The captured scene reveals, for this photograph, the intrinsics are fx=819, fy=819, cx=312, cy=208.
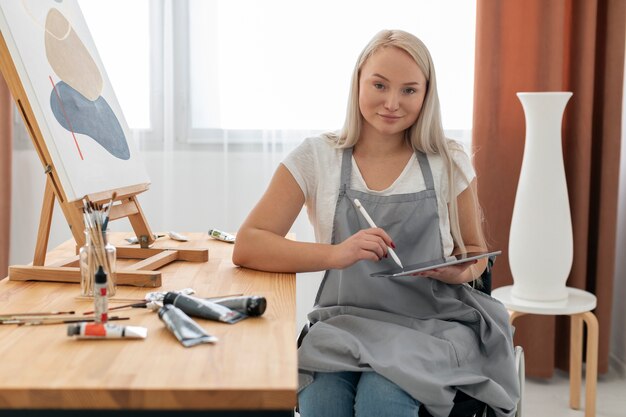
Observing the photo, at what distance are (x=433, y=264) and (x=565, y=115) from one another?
1597 mm

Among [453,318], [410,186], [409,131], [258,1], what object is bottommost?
[453,318]

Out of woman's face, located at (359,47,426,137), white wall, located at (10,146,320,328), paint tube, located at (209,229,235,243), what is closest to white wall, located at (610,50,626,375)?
white wall, located at (10,146,320,328)

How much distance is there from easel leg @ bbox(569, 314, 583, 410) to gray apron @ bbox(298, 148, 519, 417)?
1.04 metres

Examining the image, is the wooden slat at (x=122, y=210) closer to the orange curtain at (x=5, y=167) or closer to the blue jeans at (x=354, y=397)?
the blue jeans at (x=354, y=397)

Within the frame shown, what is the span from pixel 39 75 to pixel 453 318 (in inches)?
38.1

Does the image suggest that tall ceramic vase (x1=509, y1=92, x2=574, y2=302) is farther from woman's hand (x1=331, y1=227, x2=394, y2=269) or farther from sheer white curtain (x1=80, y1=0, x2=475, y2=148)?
woman's hand (x1=331, y1=227, x2=394, y2=269)

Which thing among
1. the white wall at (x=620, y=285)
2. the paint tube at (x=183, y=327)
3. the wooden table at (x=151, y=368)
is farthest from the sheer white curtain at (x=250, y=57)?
the paint tube at (x=183, y=327)

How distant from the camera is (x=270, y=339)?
1.18 m

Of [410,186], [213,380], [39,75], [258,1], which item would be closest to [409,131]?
[410,186]

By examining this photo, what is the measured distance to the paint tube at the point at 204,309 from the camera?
1.28 metres

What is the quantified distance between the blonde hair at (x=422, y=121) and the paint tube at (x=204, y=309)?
0.64 metres

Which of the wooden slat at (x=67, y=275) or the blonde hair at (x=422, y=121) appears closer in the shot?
the wooden slat at (x=67, y=275)

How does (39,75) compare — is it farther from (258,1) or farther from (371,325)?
(258,1)

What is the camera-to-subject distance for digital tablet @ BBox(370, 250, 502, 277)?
150 centimetres
